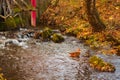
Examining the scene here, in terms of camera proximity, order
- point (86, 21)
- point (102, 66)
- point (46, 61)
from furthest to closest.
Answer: point (86, 21) → point (46, 61) → point (102, 66)

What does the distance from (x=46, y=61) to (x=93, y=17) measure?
5.51m

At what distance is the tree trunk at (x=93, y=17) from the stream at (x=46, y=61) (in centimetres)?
144

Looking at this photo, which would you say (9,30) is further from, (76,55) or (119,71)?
(119,71)

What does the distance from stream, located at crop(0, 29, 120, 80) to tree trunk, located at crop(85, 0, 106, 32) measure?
56.6 inches

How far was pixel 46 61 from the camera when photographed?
53.3ft

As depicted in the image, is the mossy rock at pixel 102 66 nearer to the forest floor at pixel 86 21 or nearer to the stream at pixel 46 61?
the stream at pixel 46 61

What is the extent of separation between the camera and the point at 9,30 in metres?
24.8

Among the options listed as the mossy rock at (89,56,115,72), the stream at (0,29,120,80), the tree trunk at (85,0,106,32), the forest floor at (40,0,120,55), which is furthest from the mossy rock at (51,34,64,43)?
the mossy rock at (89,56,115,72)

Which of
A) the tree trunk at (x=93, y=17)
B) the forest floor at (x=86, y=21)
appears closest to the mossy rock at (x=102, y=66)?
the forest floor at (x=86, y=21)

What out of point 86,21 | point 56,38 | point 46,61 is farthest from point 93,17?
point 46,61

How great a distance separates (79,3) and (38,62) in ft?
40.6

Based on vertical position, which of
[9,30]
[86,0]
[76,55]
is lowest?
[9,30]

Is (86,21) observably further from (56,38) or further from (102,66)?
(102,66)

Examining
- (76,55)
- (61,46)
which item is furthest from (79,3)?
(76,55)
